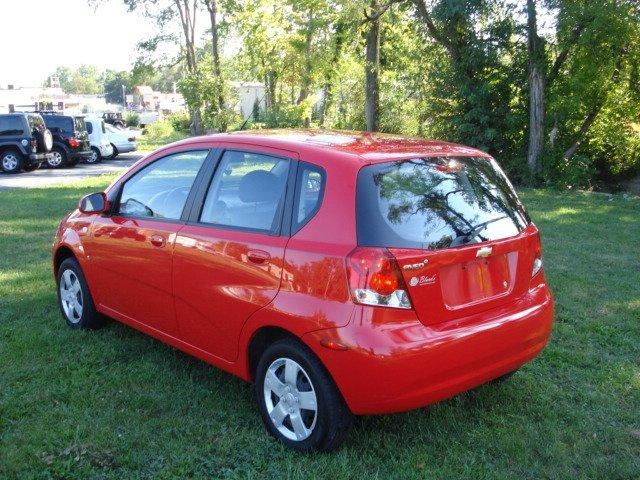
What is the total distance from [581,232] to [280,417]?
7.32m

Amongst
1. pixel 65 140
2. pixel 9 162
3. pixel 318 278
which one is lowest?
pixel 9 162

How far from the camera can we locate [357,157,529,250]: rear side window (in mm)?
3299

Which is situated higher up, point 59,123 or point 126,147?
point 59,123

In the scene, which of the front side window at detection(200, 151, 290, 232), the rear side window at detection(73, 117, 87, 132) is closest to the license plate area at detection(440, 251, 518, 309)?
the front side window at detection(200, 151, 290, 232)

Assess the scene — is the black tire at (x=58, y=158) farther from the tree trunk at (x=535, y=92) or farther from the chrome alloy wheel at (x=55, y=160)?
the tree trunk at (x=535, y=92)

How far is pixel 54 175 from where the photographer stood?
21.2 metres

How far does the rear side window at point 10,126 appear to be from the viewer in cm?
2131

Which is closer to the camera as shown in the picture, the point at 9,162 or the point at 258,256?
the point at 258,256

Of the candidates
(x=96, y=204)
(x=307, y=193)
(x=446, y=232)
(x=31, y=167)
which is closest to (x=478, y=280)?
(x=446, y=232)

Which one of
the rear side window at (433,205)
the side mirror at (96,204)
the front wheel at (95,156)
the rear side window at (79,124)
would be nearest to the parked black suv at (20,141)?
the rear side window at (79,124)

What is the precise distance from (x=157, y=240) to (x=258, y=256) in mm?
1039

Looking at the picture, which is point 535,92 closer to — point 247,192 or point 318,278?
point 247,192

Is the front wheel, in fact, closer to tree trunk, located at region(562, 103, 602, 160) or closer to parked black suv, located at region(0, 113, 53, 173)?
parked black suv, located at region(0, 113, 53, 173)

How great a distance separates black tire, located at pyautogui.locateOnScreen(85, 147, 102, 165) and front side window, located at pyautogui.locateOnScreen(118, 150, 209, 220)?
72.6 feet
